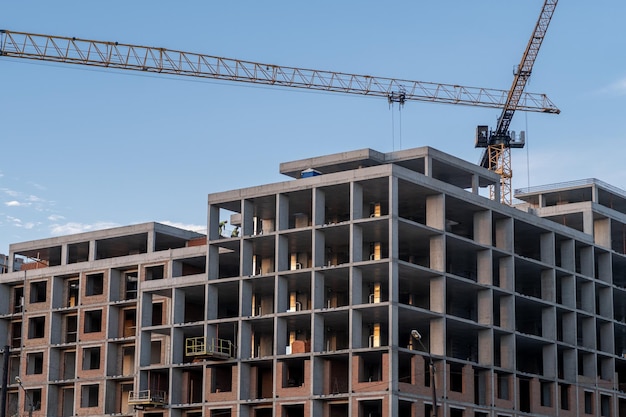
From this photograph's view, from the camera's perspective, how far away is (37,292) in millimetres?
139125

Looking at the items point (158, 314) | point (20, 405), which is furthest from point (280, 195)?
point (20, 405)

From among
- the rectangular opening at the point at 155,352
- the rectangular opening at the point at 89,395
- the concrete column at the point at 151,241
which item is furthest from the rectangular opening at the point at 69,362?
the concrete column at the point at 151,241

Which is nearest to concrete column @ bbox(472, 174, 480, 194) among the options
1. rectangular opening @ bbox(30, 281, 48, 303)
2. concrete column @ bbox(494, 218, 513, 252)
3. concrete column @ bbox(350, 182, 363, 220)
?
concrete column @ bbox(494, 218, 513, 252)

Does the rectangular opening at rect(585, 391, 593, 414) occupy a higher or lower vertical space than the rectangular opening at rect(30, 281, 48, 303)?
lower

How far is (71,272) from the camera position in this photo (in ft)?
445

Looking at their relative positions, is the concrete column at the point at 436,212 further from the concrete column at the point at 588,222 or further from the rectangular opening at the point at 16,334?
the rectangular opening at the point at 16,334

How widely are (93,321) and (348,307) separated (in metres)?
38.6

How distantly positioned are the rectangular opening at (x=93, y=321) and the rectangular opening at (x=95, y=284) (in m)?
2.00

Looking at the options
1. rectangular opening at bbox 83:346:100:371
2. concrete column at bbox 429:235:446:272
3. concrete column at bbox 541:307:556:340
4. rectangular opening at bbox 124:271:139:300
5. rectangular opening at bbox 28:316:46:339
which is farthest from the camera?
rectangular opening at bbox 28:316:46:339

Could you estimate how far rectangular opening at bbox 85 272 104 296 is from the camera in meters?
134

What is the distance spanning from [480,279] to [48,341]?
4808 cm

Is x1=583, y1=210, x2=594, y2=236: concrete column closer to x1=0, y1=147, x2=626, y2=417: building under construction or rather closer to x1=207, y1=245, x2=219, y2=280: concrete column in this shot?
x1=0, y1=147, x2=626, y2=417: building under construction

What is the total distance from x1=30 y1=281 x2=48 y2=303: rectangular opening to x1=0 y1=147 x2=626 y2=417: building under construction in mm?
310

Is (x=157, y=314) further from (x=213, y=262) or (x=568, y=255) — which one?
(x=568, y=255)
